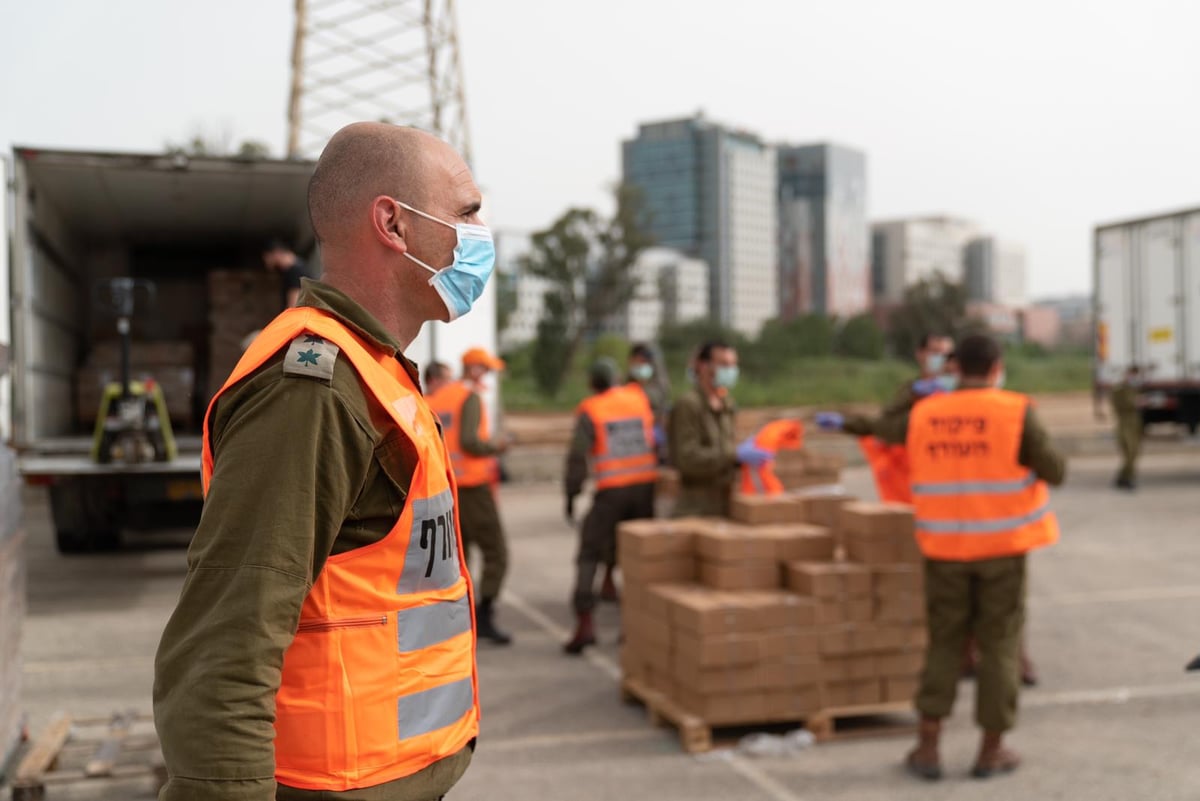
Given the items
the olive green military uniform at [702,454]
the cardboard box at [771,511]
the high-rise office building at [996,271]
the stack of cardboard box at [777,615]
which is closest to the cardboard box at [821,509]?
the cardboard box at [771,511]

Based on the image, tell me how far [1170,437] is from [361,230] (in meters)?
25.4

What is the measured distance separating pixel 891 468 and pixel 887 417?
50 centimetres

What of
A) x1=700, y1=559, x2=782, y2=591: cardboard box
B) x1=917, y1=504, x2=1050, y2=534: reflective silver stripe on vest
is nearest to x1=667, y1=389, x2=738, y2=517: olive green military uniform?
x1=700, y1=559, x2=782, y2=591: cardboard box

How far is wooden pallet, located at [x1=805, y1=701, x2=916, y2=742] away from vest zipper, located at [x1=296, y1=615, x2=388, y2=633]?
425 centimetres

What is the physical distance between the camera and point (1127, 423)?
16016 mm

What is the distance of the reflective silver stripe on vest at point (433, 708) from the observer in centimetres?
181

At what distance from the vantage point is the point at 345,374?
1689 mm

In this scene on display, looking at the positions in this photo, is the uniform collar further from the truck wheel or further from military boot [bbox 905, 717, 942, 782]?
the truck wheel

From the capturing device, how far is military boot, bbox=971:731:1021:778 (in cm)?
507

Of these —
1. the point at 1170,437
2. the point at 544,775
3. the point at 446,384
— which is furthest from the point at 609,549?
the point at 1170,437

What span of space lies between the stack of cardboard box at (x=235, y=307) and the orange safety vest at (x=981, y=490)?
27.9ft

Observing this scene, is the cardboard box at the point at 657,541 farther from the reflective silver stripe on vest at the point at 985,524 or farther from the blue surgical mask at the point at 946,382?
the blue surgical mask at the point at 946,382

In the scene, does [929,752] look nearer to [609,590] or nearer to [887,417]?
[887,417]

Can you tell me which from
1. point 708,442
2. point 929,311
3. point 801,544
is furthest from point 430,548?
point 929,311
